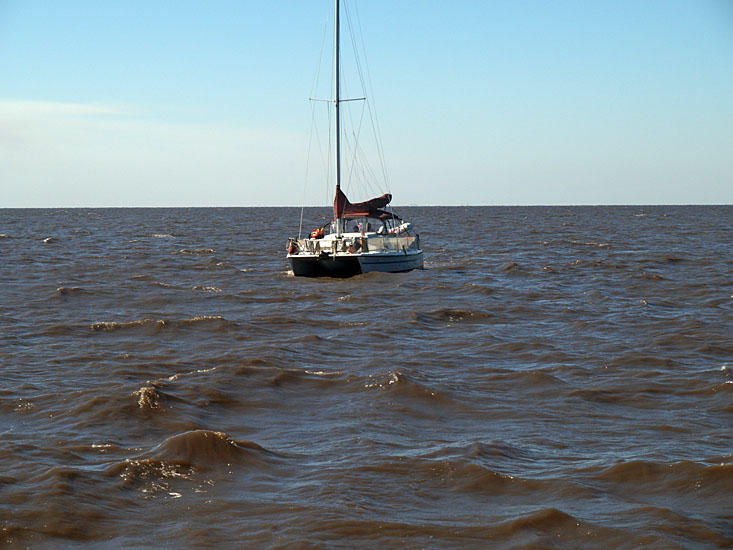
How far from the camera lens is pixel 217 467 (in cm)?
944

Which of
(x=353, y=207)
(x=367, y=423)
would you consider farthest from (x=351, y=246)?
(x=367, y=423)

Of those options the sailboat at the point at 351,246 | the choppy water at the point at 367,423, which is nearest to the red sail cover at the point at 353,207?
the sailboat at the point at 351,246

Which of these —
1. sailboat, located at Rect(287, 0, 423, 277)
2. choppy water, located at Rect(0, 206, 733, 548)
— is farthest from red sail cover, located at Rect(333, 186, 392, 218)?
choppy water, located at Rect(0, 206, 733, 548)

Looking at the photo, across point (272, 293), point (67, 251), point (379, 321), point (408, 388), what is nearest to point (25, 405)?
point (408, 388)

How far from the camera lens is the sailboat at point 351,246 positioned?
99.2 feet

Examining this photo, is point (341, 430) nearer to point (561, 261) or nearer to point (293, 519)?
point (293, 519)

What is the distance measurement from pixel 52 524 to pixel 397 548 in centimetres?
344

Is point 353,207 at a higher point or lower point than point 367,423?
higher

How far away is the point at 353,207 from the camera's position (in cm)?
3234

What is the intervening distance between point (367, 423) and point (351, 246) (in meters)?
19.3

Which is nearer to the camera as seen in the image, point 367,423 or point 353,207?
point 367,423

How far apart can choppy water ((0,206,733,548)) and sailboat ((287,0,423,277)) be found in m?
5.23

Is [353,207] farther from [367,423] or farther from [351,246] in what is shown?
[367,423]

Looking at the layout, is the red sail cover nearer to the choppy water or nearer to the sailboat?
the sailboat
